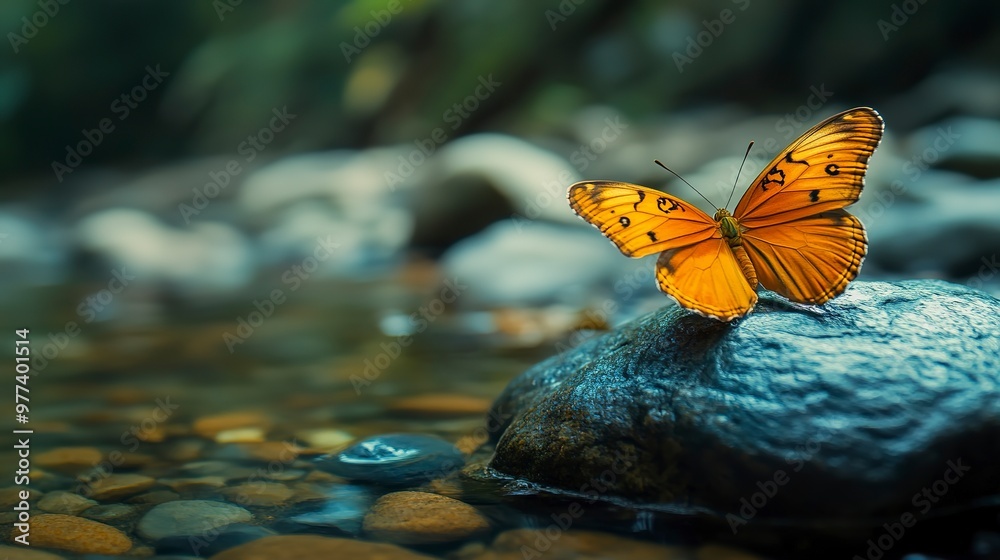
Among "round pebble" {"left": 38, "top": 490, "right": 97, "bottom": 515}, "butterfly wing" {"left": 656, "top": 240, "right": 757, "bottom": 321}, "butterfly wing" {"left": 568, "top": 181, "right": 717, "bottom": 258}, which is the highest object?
"butterfly wing" {"left": 568, "top": 181, "right": 717, "bottom": 258}

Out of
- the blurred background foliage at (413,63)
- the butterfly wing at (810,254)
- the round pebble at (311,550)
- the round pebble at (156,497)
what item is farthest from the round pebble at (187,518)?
the blurred background foliage at (413,63)

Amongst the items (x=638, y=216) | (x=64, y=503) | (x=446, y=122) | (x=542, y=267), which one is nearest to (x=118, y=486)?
(x=64, y=503)

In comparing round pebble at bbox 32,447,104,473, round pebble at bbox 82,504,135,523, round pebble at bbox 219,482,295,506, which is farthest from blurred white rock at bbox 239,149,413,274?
round pebble at bbox 82,504,135,523

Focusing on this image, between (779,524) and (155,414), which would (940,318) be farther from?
(155,414)

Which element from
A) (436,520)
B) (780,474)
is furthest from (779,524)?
(436,520)

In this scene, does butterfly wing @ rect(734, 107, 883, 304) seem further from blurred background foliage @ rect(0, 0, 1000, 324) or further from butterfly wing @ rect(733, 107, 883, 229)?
blurred background foliage @ rect(0, 0, 1000, 324)

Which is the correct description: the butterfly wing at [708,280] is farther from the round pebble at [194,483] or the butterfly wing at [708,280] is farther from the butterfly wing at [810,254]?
the round pebble at [194,483]

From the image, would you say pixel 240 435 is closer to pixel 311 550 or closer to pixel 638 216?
pixel 311 550

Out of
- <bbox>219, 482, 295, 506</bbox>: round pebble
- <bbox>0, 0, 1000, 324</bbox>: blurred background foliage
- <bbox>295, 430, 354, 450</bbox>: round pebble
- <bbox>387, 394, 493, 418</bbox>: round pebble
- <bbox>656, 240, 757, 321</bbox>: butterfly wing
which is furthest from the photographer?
<bbox>0, 0, 1000, 324</bbox>: blurred background foliage
